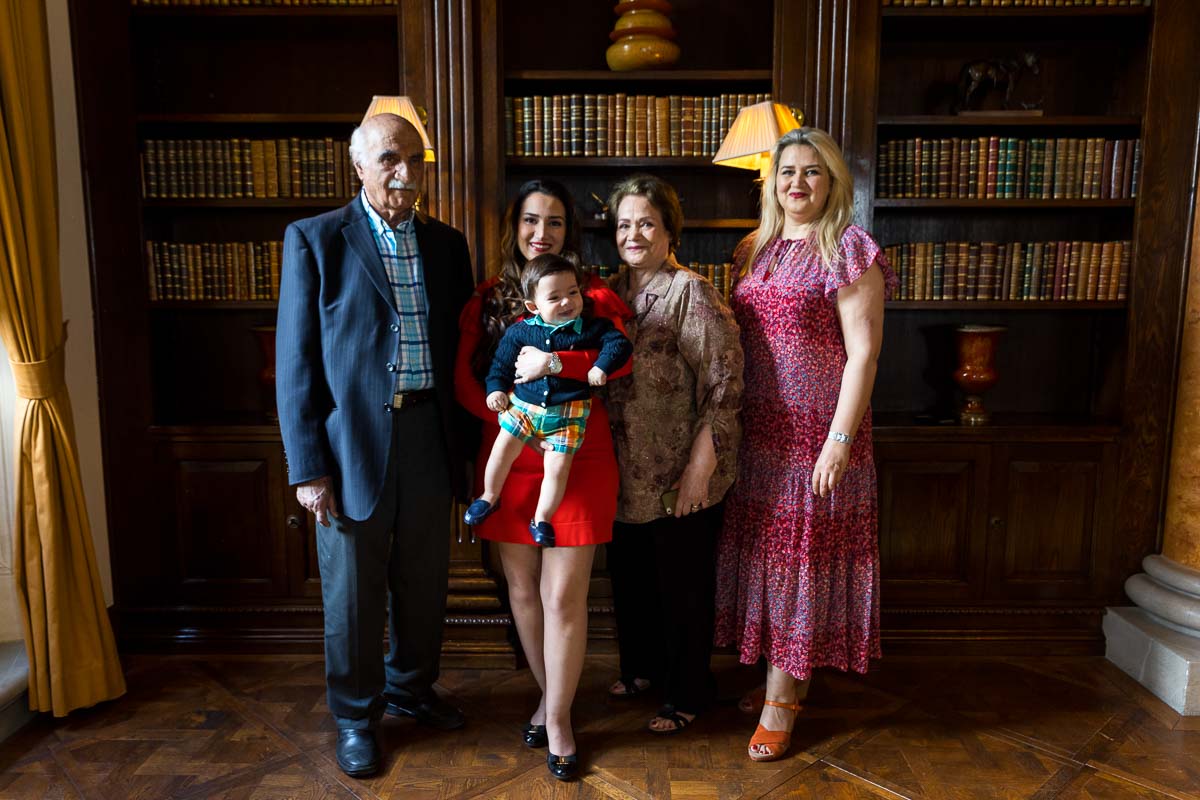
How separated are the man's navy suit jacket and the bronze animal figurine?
83.7 inches

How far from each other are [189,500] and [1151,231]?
131 inches

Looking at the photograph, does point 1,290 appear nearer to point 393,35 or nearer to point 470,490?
point 470,490

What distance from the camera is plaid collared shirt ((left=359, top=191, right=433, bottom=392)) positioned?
2102mm

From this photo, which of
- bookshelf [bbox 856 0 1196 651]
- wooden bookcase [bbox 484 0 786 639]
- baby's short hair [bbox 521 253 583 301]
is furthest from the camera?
wooden bookcase [bbox 484 0 786 639]

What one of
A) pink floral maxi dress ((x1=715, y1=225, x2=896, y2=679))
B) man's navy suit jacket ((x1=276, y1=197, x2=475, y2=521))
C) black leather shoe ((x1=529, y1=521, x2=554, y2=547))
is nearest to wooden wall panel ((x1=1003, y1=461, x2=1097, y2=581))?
pink floral maxi dress ((x1=715, y1=225, x2=896, y2=679))

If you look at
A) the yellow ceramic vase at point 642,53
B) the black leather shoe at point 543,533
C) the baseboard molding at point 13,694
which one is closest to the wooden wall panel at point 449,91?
the yellow ceramic vase at point 642,53

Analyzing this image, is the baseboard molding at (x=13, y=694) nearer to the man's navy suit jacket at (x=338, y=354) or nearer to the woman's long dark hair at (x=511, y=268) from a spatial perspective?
the man's navy suit jacket at (x=338, y=354)

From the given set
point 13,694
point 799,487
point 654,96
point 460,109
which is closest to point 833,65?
point 654,96

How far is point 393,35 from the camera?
10.2ft

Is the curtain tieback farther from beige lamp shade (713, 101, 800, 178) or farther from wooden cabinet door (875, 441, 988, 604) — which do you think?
wooden cabinet door (875, 441, 988, 604)

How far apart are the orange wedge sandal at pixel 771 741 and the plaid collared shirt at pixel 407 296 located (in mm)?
1267

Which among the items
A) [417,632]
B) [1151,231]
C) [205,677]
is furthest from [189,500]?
[1151,231]

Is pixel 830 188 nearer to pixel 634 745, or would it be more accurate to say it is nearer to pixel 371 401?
pixel 371 401

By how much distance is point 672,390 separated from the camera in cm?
214
